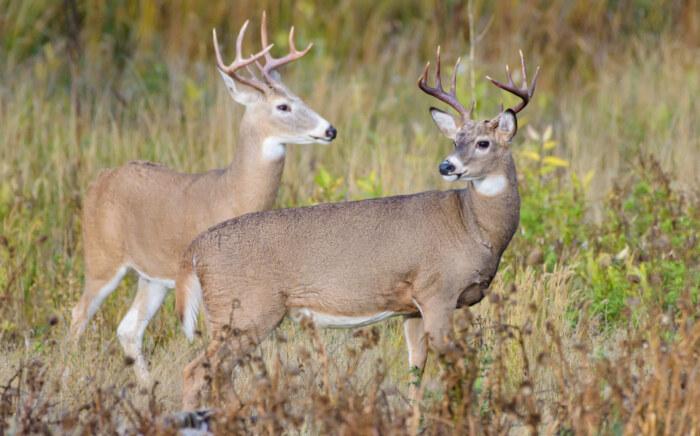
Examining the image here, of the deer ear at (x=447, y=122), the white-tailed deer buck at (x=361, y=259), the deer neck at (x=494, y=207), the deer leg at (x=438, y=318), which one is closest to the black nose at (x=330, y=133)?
the deer ear at (x=447, y=122)

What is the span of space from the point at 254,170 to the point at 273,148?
0.23 metres

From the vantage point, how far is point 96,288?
5910 mm

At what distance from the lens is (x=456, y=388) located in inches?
129

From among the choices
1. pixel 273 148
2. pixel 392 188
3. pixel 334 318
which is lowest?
pixel 334 318

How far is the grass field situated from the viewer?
327 centimetres

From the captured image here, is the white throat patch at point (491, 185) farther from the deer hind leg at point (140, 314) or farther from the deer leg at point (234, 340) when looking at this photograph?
the deer hind leg at point (140, 314)

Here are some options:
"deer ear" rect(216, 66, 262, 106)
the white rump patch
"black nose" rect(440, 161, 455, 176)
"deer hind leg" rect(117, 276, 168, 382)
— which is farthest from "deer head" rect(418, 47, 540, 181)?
"deer hind leg" rect(117, 276, 168, 382)

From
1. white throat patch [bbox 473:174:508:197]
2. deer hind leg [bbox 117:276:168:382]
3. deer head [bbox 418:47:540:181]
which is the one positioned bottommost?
deer hind leg [bbox 117:276:168:382]

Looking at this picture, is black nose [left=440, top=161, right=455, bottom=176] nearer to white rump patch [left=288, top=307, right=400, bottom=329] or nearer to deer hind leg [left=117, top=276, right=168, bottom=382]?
white rump patch [left=288, top=307, right=400, bottom=329]

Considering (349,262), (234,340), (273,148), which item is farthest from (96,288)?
(349,262)

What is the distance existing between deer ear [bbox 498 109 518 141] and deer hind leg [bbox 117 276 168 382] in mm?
2283

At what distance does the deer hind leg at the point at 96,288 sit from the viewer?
5.84 m

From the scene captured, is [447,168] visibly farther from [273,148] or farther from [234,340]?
[273,148]

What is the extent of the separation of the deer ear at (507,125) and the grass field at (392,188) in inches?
28.8
